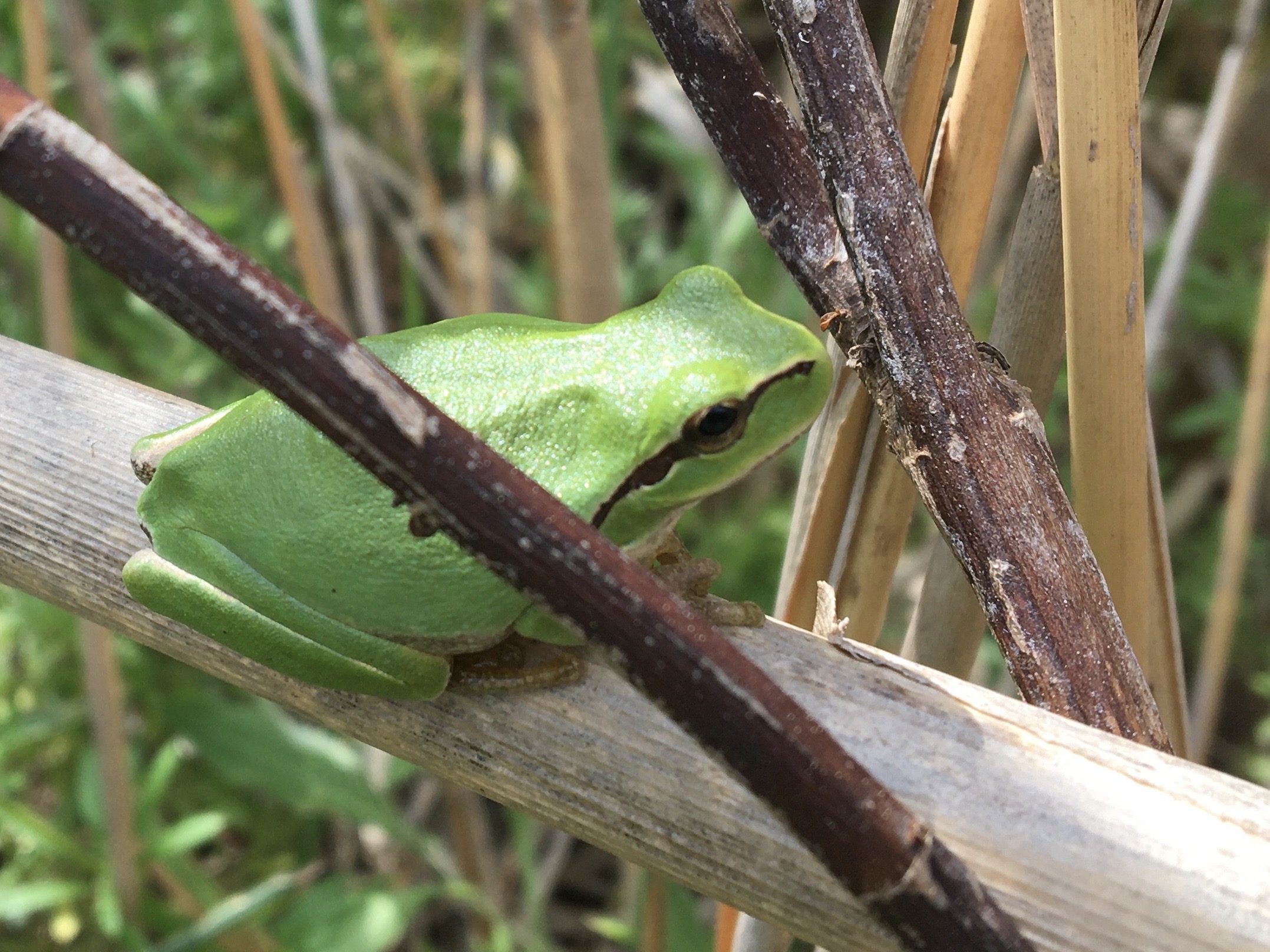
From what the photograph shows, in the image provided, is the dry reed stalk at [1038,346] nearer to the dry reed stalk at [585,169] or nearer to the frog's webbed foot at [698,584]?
the frog's webbed foot at [698,584]

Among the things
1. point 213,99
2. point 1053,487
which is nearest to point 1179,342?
point 1053,487

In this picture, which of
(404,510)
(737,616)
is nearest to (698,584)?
(737,616)

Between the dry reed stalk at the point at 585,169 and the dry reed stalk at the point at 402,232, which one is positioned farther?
the dry reed stalk at the point at 402,232

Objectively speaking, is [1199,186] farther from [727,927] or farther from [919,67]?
[727,927]

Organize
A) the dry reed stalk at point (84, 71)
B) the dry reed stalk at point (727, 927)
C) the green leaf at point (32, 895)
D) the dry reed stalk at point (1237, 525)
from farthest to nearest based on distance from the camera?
the dry reed stalk at point (84, 71), the green leaf at point (32, 895), the dry reed stalk at point (1237, 525), the dry reed stalk at point (727, 927)

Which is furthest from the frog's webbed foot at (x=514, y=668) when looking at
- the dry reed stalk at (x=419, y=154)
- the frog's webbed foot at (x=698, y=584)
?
the dry reed stalk at (x=419, y=154)

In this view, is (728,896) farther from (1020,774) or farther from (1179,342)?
(1179,342)

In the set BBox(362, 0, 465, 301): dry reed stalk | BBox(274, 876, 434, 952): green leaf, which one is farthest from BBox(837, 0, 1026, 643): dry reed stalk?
BBox(362, 0, 465, 301): dry reed stalk
